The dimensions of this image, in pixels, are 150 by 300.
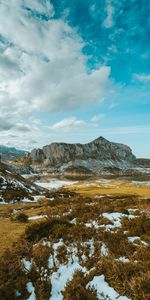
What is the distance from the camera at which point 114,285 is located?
6957 mm

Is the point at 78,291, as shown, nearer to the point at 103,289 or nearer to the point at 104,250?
the point at 103,289

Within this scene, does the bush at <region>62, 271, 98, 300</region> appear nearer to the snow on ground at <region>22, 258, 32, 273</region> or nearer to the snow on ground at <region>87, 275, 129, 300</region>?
the snow on ground at <region>87, 275, 129, 300</region>

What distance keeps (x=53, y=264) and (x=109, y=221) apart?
5460mm

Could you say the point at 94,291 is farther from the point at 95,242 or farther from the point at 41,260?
the point at 95,242

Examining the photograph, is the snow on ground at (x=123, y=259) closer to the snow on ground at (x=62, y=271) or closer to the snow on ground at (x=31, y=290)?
the snow on ground at (x=62, y=271)

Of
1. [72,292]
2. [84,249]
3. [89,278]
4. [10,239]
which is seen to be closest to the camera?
[72,292]

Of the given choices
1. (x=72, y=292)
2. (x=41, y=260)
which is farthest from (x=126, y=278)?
(x=41, y=260)

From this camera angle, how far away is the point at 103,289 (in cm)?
689

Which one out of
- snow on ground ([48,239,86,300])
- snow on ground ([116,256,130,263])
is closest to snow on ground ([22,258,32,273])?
snow on ground ([48,239,86,300])

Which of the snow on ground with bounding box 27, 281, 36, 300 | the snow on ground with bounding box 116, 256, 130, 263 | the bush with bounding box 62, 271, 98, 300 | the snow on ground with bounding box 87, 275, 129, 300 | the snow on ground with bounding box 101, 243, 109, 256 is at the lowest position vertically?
the snow on ground with bounding box 27, 281, 36, 300

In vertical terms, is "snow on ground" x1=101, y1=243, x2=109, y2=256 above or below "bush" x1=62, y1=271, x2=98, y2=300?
above

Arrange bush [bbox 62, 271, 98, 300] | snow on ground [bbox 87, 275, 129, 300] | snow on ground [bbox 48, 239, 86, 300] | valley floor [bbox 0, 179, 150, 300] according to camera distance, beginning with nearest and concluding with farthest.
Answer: bush [bbox 62, 271, 98, 300] → snow on ground [bbox 87, 275, 129, 300] → valley floor [bbox 0, 179, 150, 300] → snow on ground [bbox 48, 239, 86, 300]

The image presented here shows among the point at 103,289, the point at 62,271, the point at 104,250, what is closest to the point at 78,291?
the point at 103,289

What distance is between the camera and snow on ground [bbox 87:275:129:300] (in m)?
6.53
